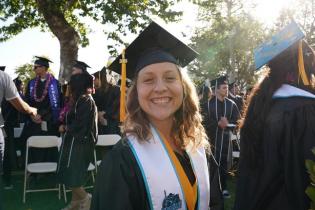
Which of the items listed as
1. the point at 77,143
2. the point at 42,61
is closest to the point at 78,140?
the point at 77,143

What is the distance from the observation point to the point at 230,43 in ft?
101

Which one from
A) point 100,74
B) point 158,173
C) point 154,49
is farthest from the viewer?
point 100,74

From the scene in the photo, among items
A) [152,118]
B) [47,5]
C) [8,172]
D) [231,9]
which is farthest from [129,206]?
[231,9]

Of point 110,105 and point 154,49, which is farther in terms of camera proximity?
point 110,105

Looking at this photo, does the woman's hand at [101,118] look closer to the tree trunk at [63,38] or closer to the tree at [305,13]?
the tree trunk at [63,38]

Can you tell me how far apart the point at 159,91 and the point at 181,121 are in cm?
35

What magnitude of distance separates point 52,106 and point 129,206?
216 inches

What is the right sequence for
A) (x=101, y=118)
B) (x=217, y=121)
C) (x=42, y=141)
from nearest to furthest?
1. (x=42, y=141)
2. (x=217, y=121)
3. (x=101, y=118)

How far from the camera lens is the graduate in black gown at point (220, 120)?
6297 mm

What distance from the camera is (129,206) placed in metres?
1.63

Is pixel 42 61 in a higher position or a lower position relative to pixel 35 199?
higher

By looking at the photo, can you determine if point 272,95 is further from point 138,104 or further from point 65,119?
point 65,119

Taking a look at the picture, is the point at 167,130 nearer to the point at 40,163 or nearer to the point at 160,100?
the point at 160,100

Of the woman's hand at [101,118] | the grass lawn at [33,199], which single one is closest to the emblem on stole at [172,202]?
the grass lawn at [33,199]
